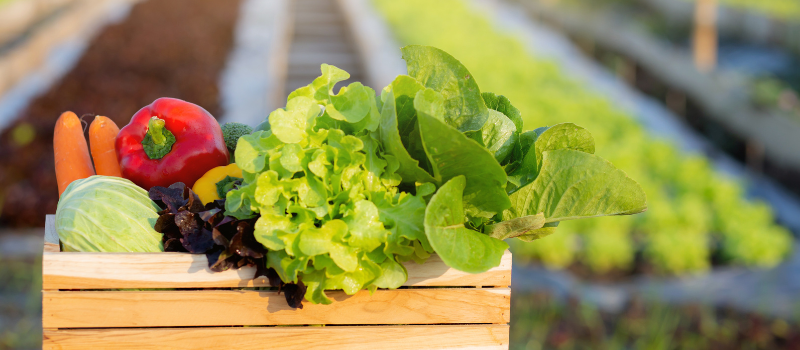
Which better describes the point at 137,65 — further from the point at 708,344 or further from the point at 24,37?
the point at 708,344

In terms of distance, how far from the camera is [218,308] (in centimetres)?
153

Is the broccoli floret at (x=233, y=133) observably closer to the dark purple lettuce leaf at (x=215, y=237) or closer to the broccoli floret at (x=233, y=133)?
the broccoli floret at (x=233, y=133)

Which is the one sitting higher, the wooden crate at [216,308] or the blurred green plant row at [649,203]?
the wooden crate at [216,308]

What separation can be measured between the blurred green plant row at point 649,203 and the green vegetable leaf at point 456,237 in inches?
125

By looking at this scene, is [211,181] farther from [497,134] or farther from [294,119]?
[497,134]

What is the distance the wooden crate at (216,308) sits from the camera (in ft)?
4.96

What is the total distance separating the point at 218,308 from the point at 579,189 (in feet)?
3.15

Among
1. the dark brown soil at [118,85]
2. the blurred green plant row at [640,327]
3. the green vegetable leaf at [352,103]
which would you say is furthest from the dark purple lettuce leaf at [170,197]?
the dark brown soil at [118,85]

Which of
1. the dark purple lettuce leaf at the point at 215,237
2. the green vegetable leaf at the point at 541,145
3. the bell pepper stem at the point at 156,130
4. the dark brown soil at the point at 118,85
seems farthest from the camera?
the dark brown soil at the point at 118,85

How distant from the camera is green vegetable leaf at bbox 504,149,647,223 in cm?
155

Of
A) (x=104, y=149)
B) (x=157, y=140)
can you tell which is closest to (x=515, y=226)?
(x=157, y=140)

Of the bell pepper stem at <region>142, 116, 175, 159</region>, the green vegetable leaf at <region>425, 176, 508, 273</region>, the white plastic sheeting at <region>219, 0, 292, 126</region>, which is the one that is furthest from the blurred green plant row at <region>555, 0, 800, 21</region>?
the bell pepper stem at <region>142, 116, 175, 159</region>

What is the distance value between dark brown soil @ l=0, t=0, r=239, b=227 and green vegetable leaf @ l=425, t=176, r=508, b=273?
15.2ft

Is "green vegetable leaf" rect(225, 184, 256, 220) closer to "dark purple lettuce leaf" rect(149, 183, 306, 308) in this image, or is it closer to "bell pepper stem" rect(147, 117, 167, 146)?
"dark purple lettuce leaf" rect(149, 183, 306, 308)
